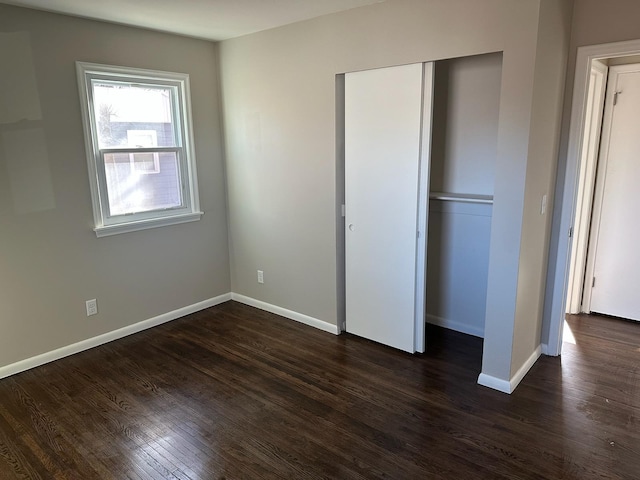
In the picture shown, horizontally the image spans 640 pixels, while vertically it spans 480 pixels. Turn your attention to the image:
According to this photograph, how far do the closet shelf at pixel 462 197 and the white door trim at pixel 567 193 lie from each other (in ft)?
1.51

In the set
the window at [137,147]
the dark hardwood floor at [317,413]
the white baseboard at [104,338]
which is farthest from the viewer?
the window at [137,147]

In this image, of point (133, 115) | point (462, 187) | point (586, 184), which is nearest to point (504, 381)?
point (462, 187)

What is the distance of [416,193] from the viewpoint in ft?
9.82

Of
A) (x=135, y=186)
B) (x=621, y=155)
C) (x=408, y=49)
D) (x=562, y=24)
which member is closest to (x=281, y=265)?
Result: (x=135, y=186)

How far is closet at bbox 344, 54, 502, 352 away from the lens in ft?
9.79

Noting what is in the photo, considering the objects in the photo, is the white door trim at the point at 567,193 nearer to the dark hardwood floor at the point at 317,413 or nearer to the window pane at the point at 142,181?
the dark hardwood floor at the point at 317,413

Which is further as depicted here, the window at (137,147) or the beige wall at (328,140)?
the window at (137,147)

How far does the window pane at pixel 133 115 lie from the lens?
3.39 metres

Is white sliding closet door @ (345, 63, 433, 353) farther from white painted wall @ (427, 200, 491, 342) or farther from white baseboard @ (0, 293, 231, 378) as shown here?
white baseboard @ (0, 293, 231, 378)

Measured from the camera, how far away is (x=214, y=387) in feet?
9.52

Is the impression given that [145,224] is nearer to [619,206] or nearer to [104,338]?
[104,338]

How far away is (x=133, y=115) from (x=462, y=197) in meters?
2.74

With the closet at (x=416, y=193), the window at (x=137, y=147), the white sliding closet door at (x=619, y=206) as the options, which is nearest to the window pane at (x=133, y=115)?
the window at (x=137, y=147)

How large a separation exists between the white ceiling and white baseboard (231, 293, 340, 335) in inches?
95.6
